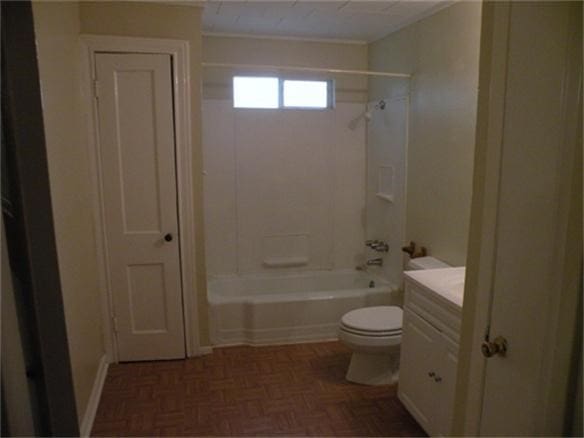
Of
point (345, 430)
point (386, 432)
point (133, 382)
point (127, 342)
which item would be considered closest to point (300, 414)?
point (345, 430)

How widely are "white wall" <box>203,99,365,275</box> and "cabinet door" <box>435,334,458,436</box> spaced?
2160 millimetres

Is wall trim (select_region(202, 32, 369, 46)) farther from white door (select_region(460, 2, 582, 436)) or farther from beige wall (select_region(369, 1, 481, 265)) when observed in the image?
white door (select_region(460, 2, 582, 436))

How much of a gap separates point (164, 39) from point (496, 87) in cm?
220

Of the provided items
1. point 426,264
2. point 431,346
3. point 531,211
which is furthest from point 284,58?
point 531,211

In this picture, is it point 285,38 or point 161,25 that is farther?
point 285,38

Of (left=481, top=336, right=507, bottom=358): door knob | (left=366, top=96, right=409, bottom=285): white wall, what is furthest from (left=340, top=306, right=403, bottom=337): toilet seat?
→ (left=481, top=336, right=507, bottom=358): door knob

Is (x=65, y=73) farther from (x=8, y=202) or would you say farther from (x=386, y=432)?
(x=386, y=432)

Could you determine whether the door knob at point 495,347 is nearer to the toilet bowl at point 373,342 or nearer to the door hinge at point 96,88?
the toilet bowl at point 373,342

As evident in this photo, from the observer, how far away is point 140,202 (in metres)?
2.92

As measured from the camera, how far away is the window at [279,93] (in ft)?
12.4

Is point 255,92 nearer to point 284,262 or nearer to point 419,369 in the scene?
point 284,262

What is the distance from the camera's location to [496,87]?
1222 mm

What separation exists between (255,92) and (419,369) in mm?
2607

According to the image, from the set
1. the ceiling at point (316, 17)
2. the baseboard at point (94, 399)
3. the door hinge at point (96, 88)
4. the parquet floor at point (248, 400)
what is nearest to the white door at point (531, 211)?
the parquet floor at point (248, 400)
